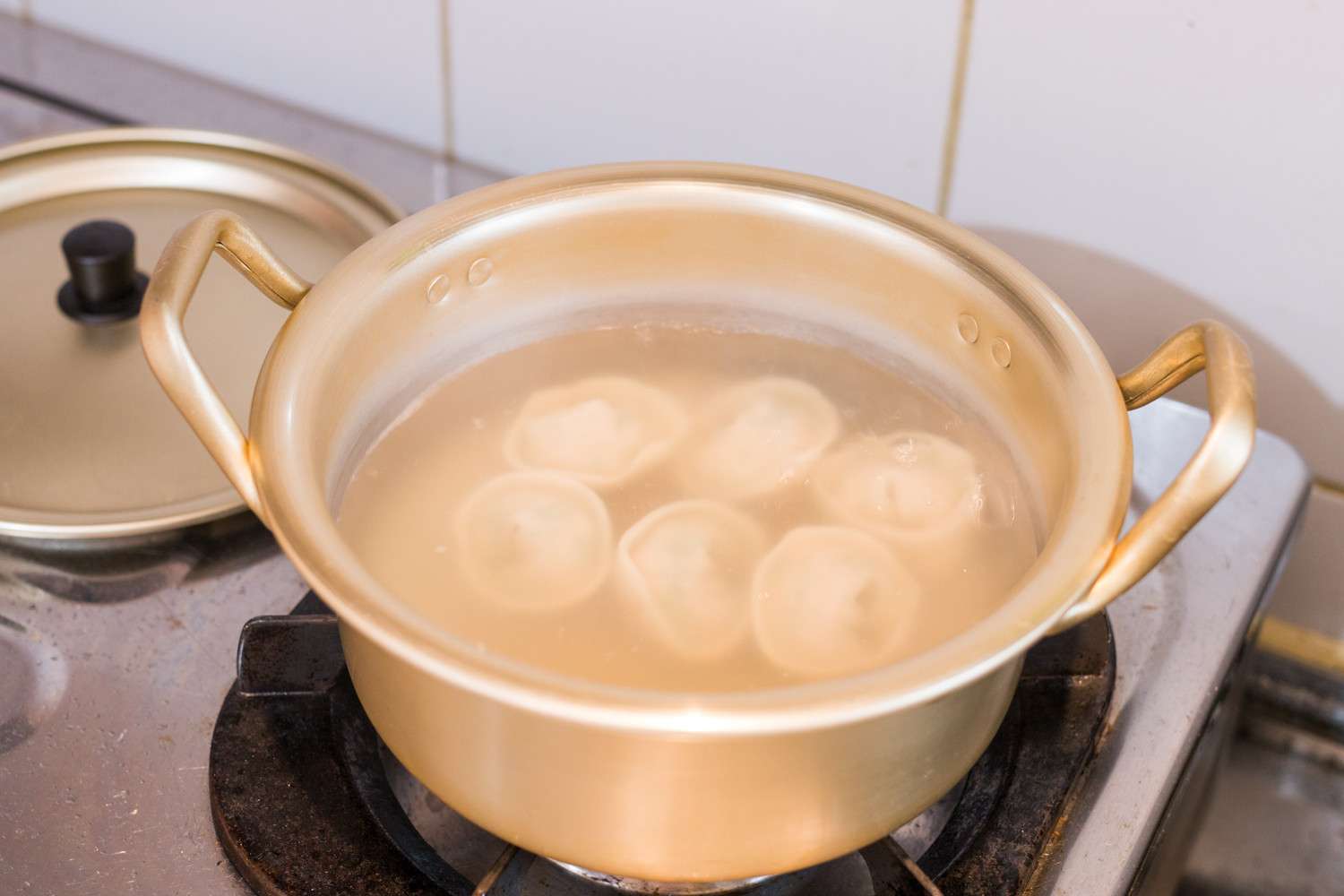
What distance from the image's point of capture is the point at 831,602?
61 centimetres

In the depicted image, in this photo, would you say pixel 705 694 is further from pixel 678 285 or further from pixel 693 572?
pixel 678 285

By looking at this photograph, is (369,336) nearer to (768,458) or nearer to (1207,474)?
(768,458)

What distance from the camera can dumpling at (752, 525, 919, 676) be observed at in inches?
23.2

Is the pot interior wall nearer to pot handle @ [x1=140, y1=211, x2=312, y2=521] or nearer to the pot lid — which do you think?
pot handle @ [x1=140, y1=211, x2=312, y2=521]

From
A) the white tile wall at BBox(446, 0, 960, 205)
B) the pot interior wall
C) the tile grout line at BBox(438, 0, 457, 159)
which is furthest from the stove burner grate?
the tile grout line at BBox(438, 0, 457, 159)

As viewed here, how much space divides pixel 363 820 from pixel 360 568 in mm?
192

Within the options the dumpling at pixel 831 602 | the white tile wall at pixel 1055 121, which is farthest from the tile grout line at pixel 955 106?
the dumpling at pixel 831 602

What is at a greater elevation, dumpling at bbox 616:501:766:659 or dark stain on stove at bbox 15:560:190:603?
dumpling at bbox 616:501:766:659

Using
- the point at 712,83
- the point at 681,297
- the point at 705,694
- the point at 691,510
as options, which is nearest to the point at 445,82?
the point at 712,83

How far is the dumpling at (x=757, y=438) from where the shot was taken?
70 cm

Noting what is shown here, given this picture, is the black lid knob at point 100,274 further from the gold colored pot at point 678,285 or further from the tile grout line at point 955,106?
the tile grout line at point 955,106

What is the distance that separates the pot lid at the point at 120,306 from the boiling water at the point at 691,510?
0.17 meters

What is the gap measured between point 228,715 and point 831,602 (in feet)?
0.98

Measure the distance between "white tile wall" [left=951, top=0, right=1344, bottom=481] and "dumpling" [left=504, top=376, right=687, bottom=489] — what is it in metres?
0.29
